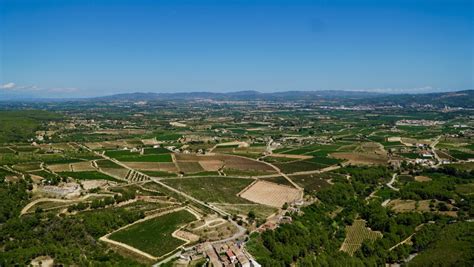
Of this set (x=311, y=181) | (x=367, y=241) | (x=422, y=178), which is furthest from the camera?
(x=422, y=178)

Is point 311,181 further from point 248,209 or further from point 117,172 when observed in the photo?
point 117,172

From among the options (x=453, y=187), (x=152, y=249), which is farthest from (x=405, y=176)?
(x=152, y=249)

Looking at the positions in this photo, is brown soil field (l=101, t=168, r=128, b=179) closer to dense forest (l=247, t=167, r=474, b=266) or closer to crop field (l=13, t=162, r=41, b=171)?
crop field (l=13, t=162, r=41, b=171)

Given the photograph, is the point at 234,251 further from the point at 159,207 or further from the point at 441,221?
the point at 441,221

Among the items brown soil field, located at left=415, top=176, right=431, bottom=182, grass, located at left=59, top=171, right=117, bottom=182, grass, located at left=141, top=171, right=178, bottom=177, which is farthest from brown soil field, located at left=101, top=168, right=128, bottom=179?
brown soil field, located at left=415, top=176, right=431, bottom=182

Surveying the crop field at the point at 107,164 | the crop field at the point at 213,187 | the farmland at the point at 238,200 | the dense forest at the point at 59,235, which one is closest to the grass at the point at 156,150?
the farmland at the point at 238,200

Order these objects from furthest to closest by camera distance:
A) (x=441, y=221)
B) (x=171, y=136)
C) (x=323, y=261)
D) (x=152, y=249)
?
1. (x=171, y=136)
2. (x=441, y=221)
3. (x=152, y=249)
4. (x=323, y=261)

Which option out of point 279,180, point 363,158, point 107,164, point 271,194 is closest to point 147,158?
point 107,164
